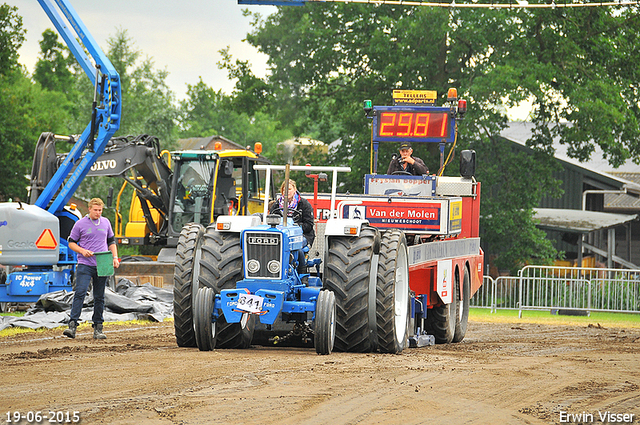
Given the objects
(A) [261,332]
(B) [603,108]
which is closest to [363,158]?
(B) [603,108]

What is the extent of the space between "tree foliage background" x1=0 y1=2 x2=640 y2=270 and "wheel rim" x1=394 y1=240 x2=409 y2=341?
14890 mm

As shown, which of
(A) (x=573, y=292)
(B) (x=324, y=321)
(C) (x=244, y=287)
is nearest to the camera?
(B) (x=324, y=321)

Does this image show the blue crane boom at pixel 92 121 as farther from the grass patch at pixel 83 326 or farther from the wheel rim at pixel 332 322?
the wheel rim at pixel 332 322

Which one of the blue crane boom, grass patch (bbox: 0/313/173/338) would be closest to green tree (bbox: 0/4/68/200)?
the blue crane boom

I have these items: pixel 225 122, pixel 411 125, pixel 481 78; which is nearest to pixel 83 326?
pixel 411 125

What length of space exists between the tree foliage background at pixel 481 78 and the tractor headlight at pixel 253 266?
54.5ft

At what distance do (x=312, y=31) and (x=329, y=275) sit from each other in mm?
20314

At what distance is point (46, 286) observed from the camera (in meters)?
16.0

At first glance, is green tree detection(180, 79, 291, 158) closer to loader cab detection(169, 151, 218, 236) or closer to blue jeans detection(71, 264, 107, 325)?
loader cab detection(169, 151, 218, 236)

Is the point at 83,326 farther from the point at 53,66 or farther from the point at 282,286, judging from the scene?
the point at 53,66

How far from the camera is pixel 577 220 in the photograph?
32.0m

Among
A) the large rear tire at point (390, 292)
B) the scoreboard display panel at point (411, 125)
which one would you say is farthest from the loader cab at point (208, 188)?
the large rear tire at point (390, 292)

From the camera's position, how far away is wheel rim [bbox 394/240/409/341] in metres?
10.7

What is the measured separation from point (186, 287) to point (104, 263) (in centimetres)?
251
